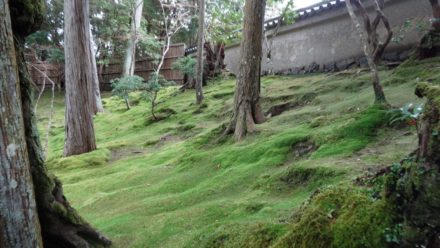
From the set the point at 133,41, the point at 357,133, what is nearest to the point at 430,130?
the point at 357,133

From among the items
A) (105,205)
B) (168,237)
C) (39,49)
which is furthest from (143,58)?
(168,237)

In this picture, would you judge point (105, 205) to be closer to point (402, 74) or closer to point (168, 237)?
point (168, 237)

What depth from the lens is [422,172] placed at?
2033mm

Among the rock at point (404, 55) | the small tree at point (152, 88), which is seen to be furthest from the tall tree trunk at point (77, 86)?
the rock at point (404, 55)

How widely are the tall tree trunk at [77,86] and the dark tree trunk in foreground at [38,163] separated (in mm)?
6884

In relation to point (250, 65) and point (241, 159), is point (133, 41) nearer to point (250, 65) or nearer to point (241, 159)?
point (250, 65)

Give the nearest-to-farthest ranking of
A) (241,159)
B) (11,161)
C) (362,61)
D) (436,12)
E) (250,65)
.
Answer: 1. (11,161)
2. (241,159)
3. (250,65)
4. (436,12)
5. (362,61)

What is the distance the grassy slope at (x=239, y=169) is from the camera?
3.87 metres

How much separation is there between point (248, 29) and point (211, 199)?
392cm

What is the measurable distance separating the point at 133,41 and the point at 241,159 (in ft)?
55.7

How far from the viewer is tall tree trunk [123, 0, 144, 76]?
21391 mm

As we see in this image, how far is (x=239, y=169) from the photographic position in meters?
5.56

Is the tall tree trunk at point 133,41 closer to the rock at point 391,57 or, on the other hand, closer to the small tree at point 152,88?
the small tree at point 152,88

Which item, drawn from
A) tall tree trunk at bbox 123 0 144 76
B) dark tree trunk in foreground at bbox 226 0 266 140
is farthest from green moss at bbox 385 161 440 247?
tall tree trunk at bbox 123 0 144 76
